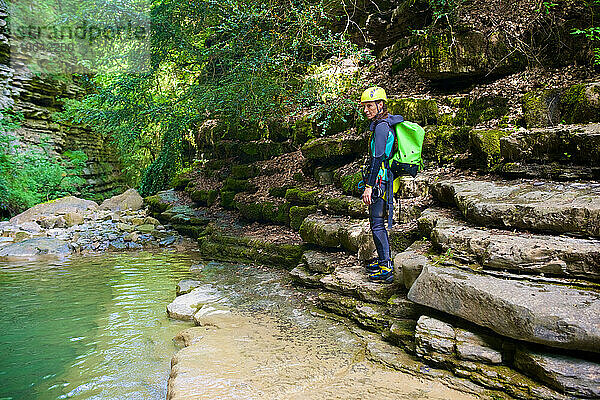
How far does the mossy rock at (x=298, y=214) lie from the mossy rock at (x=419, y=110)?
2.44m

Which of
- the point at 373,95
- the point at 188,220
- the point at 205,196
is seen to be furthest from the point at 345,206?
the point at 205,196

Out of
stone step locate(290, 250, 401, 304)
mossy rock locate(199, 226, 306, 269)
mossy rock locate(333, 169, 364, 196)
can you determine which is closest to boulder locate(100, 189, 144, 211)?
mossy rock locate(199, 226, 306, 269)

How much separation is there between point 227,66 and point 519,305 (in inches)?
345

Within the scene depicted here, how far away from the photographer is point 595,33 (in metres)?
5.94

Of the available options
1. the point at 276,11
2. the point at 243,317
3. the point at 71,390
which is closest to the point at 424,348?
the point at 243,317

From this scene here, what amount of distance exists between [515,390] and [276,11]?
25.7ft

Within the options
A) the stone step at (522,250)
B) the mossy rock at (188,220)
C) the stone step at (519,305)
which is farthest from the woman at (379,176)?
the mossy rock at (188,220)

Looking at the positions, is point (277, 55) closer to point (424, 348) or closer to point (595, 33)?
point (595, 33)

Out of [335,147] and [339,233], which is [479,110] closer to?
[335,147]

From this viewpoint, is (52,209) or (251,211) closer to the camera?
(251,211)

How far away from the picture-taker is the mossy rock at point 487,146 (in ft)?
17.2

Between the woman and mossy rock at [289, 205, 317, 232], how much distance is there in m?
2.70

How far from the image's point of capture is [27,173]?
16.0m

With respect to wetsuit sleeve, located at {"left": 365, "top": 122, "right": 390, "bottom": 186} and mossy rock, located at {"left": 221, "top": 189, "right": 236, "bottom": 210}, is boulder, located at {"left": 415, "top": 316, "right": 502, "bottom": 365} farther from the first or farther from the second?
mossy rock, located at {"left": 221, "top": 189, "right": 236, "bottom": 210}
